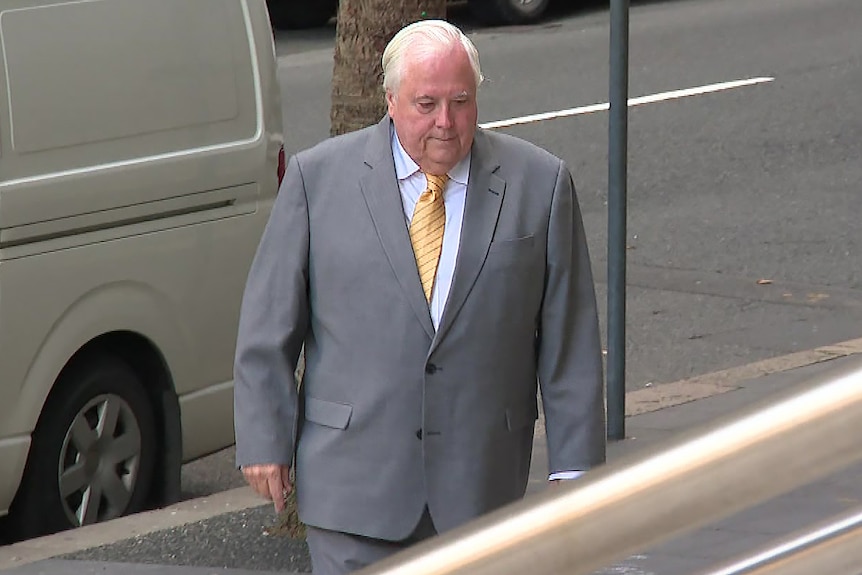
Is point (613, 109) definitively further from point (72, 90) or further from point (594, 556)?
Answer: point (594, 556)

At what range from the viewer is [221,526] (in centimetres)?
599

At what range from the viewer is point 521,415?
150 inches

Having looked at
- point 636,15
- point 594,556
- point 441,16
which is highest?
point 594,556

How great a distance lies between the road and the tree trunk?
190 centimetres

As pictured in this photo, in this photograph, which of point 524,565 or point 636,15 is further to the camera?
point 636,15

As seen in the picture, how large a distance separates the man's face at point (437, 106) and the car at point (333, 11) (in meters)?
15.7

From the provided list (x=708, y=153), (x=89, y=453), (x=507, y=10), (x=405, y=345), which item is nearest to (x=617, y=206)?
(x=89, y=453)

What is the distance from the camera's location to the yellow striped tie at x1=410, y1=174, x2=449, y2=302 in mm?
3740

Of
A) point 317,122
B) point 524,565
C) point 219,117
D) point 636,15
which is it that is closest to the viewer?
point 524,565

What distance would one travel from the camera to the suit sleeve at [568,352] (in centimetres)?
381

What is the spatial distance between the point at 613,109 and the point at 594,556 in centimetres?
501

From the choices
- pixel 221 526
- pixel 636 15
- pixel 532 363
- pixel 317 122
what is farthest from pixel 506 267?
pixel 636 15

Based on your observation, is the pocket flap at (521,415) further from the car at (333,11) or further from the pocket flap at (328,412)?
the car at (333,11)

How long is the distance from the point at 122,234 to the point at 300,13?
13918mm
